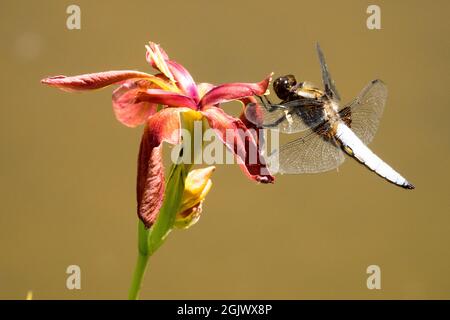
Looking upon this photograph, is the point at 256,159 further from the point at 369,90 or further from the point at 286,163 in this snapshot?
the point at 369,90

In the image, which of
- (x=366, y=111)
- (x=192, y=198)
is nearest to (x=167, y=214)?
(x=192, y=198)

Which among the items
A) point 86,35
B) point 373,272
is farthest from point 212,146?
point 373,272

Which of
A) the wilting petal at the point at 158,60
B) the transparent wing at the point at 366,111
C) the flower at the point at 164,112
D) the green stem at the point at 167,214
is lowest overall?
the green stem at the point at 167,214

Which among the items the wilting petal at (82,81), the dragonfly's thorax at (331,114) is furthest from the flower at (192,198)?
the dragonfly's thorax at (331,114)

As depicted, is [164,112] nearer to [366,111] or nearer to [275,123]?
[275,123]

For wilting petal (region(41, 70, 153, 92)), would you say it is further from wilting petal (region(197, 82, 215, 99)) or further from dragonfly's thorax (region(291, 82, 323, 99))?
dragonfly's thorax (region(291, 82, 323, 99))

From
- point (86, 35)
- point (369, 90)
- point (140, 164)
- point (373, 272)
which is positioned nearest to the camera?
point (140, 164)

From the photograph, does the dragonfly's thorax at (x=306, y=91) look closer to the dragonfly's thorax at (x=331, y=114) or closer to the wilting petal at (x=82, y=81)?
the dragonfly's thorax at (x=331, y=114)
